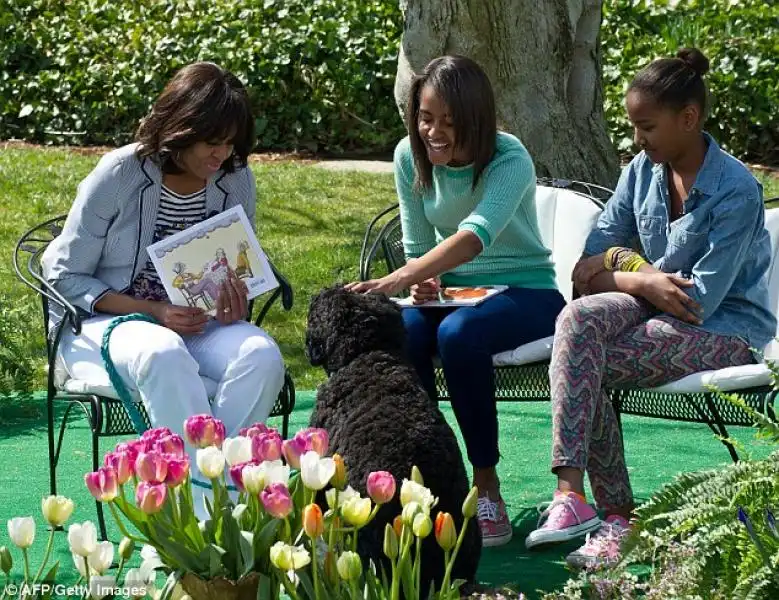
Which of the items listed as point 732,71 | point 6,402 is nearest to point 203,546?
point 6,402

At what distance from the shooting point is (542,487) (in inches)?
203

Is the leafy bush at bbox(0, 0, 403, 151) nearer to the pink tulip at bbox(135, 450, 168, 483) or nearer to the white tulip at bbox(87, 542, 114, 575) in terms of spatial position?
the pink tulip at bbox(135, 450, 168, 483)

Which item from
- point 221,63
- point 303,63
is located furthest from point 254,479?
point 221,63

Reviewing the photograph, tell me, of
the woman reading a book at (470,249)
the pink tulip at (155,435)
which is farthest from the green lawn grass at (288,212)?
the pink tulip at (155,435)

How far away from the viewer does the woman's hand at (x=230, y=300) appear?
4.51 meters

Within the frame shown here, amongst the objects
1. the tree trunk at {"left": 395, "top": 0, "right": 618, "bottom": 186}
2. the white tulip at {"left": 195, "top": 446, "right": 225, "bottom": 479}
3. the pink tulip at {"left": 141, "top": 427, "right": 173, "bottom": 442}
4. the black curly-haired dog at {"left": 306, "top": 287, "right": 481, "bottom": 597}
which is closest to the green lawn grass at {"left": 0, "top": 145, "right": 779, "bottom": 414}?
the tree trunk at {"left": 395, "top": 0, "right": 618, "bottom": 186}

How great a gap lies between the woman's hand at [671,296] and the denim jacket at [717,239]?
29 millimetres

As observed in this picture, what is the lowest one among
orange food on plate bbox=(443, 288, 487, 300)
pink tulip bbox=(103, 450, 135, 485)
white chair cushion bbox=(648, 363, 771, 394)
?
white chair cushion bbox=(648, 363, 771, 394)

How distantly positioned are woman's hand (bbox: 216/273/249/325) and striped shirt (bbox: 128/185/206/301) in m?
0.23

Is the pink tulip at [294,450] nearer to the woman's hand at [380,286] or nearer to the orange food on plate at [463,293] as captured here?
the woman's hand at [380,286]

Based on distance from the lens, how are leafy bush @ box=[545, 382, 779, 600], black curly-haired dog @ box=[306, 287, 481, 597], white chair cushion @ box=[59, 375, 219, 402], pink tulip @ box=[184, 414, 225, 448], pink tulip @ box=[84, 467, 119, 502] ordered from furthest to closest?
white chair cushion @ box=[59, 375, 219, 402] < black curly-haired dog @ box=[306, 287, 481, 597] < leafy bush @ box=[545, 382, 779, 600] < pink tulip @ box=[184, 414, 225, 448] < pink tulip @ box=[84, 467, 119, 502]

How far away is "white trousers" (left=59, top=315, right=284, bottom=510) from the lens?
412 centimetres

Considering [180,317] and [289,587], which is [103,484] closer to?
[289,587]

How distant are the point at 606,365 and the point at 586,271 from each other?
0.51 m
